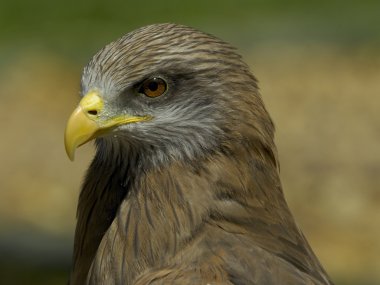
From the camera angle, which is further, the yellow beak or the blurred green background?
the blurred green background

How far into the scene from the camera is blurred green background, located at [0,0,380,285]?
941cm

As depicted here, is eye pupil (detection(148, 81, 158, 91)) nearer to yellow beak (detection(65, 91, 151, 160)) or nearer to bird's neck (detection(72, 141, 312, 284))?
yellow beak (detection(65, 91, 151, 160))

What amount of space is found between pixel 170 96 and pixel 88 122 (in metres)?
0.33

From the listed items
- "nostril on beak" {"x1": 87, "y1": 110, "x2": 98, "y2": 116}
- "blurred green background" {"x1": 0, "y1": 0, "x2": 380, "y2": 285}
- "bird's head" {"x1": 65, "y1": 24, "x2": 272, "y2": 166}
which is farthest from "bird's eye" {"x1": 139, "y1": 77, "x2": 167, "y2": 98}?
"blurred green background" {"x1": 0, "y1": 0, "x2": 380, "y2": 285}

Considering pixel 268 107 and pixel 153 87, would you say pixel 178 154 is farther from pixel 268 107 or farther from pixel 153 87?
pixel 268 107

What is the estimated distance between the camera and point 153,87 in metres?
4.93

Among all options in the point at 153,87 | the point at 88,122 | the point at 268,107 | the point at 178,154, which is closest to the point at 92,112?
the point at 88,122

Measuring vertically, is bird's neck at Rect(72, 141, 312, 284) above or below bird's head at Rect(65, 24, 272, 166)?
below

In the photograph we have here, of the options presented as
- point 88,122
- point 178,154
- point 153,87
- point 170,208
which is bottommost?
point 170,208

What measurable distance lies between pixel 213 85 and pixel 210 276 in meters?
0.73

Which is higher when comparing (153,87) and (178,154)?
(153,87)

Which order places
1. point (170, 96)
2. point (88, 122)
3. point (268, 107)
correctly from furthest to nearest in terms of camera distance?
point (268, 107) → point (170, 96) → point (88, 122)

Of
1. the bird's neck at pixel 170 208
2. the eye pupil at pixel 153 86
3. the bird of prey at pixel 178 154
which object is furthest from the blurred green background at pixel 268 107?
the eye pupil at pixel 153 86

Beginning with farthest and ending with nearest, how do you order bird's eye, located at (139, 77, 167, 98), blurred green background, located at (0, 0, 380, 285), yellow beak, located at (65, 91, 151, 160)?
blurred green background, located at (0, 0, 380, 285) < bird's eye, located at (139, 77, 167, 98) < yellow beak, located at (65, 91, 151, 160)
